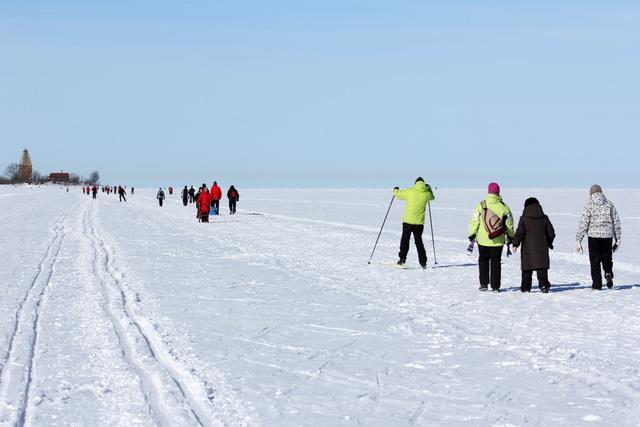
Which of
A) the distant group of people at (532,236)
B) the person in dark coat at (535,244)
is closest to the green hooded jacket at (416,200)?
the distant group of people at (532,236)

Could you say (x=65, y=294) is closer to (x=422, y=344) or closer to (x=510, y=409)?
(x=422, y=344)

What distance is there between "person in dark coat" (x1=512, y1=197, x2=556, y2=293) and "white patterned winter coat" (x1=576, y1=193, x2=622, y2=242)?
2.12ft

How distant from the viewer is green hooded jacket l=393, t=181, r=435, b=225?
46.7 feet

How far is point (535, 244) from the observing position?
A: 35.9ft

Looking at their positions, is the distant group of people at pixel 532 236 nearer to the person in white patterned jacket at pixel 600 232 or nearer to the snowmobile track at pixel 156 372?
the person in white patterned jacket at pixel 600 232

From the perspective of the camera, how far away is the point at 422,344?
290 inches

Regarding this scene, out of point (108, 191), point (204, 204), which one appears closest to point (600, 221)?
point (204, 204)

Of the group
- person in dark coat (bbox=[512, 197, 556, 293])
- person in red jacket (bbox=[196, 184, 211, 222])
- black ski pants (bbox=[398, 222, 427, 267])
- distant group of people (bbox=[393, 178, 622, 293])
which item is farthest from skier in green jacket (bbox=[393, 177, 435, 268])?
person in red jacket (bbox=[196, 184, 211, 222])

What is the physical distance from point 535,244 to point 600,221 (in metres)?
1.18

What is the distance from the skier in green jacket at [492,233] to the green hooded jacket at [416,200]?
2.63 meters

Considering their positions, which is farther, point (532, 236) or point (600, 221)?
point (600, 221)

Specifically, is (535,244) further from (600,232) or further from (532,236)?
(600,232)

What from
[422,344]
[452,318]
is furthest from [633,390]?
[452,318]

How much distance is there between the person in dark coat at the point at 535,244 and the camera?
10.9 metres
